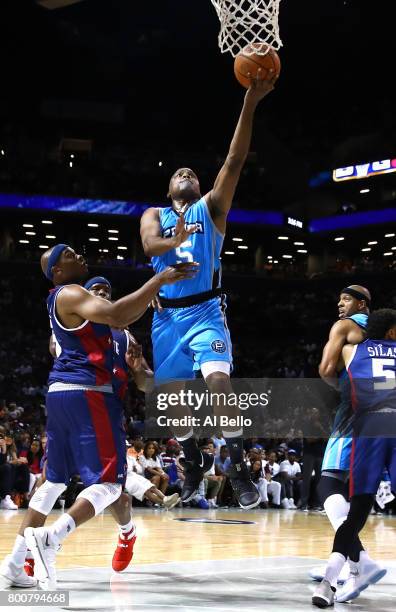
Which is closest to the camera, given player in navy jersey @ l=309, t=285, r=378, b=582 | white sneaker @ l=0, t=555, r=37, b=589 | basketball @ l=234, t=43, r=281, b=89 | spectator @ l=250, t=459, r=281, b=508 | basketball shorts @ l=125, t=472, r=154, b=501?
basketball @ l=234, t=43, r=281, b=89

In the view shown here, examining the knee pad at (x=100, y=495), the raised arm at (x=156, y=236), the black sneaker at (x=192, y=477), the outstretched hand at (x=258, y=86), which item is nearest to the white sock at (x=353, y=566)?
the black sneaker at (x=192, y=477)

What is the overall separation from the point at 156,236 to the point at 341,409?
1831 millimetres


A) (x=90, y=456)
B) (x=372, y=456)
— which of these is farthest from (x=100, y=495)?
(x=372, y=456)

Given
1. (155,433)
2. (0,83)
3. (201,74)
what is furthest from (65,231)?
(155,433)

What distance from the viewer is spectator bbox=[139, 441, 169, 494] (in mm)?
13922

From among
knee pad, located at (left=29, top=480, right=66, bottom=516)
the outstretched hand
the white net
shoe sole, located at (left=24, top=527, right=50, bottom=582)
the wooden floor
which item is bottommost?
the wooden floor

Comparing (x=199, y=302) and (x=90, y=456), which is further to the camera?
(x=199, y=302)

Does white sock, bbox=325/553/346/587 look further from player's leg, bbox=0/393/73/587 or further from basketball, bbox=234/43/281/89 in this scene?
basketball, bbox=234/43/281/89

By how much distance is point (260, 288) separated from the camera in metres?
34.3

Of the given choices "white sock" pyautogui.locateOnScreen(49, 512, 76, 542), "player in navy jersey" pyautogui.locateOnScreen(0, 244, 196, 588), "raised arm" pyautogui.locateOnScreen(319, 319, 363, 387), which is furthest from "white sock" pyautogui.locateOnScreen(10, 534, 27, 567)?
"raised arm" pyautogui.locateOnScreen(319, 319, 363, 387)

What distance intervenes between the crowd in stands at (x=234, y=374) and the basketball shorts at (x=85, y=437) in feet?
22.8

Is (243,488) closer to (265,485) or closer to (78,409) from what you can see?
(78,409)

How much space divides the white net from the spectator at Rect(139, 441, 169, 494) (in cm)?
948

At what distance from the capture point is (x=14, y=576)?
18.1 ft
